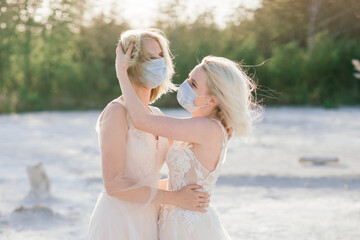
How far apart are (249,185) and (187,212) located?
5886mm

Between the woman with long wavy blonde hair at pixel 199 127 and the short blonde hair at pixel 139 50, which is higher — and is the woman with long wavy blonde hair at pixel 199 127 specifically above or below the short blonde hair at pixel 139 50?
below

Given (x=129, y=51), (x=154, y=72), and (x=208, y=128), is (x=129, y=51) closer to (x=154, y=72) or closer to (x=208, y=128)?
(x=154, y=72)

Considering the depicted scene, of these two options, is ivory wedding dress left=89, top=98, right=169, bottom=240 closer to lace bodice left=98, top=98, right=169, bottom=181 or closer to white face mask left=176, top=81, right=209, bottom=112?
lace bodice left=98, top=98, right=169, bottom=181

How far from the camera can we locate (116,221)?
2348mm

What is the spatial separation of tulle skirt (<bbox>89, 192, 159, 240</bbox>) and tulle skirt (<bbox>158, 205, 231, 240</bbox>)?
0.12 metres

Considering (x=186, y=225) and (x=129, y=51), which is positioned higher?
(x=129, y=51)

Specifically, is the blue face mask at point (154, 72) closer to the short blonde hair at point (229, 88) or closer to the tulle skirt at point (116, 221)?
the short blonde hair at point (229, 88)

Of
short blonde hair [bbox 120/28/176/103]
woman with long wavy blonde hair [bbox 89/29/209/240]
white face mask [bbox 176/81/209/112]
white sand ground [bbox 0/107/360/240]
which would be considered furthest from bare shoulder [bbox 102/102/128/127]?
white sand ground [bbox 0/107/360/240]

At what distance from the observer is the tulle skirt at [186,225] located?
2420 mm

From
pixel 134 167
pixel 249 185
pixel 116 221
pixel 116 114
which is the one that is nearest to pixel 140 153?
pixel 134 167

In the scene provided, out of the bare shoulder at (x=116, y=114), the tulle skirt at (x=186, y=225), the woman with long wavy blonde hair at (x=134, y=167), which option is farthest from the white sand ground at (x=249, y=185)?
the bare shoulder at (x=116, y=114)

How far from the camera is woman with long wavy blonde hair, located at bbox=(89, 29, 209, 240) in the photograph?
2236 millimetres


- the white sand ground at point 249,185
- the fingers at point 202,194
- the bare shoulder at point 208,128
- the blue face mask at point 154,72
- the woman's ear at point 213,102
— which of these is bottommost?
the white sand ground at point 249,185

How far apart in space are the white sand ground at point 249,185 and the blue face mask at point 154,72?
3336 millimetres
